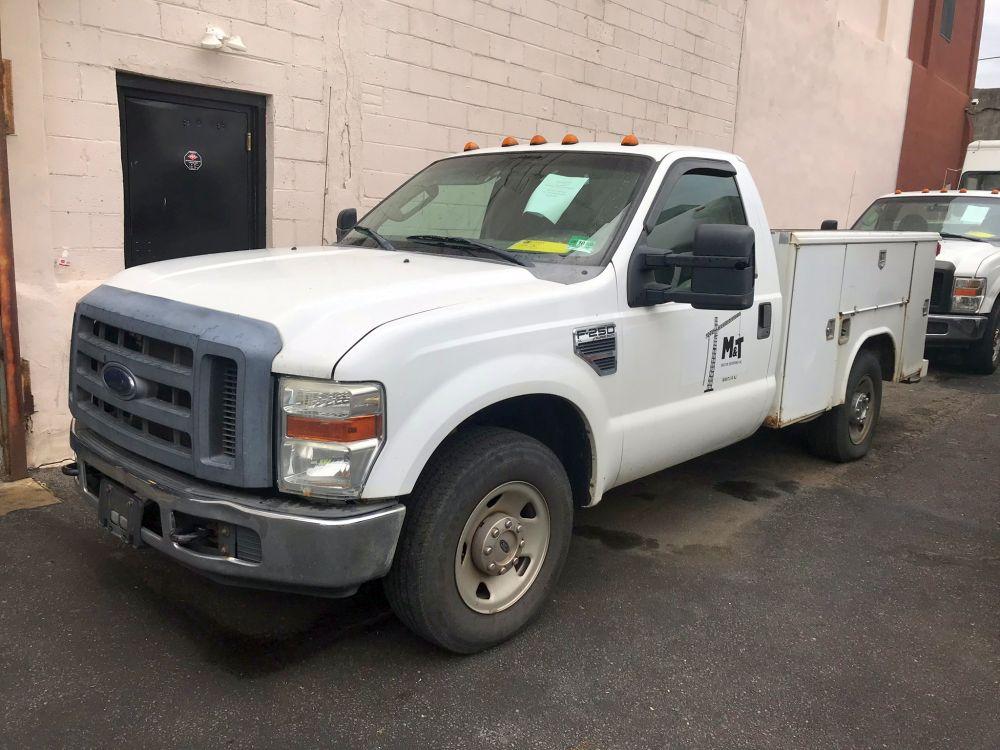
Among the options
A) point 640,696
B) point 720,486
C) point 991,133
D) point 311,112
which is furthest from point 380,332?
point 991,133

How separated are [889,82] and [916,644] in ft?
52.9

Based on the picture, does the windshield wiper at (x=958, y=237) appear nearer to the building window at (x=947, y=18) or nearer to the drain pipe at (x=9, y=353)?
the drain pipe at (x=9, y=353)

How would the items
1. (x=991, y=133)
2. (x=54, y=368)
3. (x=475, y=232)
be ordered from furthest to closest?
1. (x=991, y=133)
2. (x=54, y=368)
3. (x=475, y=232)

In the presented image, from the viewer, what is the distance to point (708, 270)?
342cm

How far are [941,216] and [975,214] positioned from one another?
346mm

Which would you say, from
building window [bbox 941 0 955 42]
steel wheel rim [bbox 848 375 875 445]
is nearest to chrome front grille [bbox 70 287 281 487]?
steel wheel rim [bbox 848 375 875 445]

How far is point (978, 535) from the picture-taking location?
15.8ft

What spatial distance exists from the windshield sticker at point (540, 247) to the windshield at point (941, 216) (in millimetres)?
7210

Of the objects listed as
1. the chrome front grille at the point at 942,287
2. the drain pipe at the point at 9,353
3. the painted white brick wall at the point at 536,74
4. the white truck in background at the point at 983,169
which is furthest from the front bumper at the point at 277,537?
the white truck in background at the point at 983,169

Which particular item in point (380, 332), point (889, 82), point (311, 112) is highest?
point (889, 82)

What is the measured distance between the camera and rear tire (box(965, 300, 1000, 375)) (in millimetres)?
9242

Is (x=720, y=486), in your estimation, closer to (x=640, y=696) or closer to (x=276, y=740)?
(x=640, y=696)

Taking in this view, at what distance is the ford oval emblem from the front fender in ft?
3.24

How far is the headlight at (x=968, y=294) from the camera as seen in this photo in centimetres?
873
